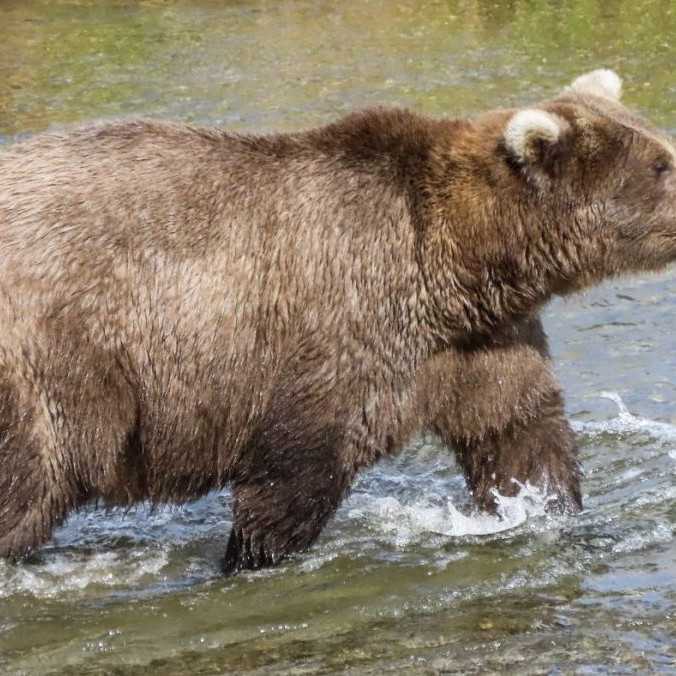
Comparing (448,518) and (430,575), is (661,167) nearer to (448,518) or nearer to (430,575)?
(448,518)

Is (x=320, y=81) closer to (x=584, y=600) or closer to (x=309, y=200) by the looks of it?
(x=309, y=200)

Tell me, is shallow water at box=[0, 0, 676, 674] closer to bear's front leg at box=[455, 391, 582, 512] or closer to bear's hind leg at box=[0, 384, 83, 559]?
bear's front leg at box=[455, 391, 582, 512]

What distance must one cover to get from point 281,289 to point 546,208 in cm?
134

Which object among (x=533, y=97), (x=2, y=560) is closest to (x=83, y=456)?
(x=2, y=560)

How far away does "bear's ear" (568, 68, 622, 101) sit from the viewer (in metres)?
8.12

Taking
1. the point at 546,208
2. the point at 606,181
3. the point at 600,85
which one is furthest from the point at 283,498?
the point at 600,85

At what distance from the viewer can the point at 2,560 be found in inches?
297

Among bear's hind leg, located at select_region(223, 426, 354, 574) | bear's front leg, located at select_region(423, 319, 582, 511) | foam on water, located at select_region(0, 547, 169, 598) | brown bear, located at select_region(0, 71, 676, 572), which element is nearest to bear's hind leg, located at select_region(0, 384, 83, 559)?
brown bear, located at select_region(0, 71, 676, 572)

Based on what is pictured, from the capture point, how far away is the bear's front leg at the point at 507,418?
25.4ft

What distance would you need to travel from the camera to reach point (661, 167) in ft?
25.3

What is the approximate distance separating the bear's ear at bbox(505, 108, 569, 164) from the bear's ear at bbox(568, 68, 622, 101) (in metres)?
0.64

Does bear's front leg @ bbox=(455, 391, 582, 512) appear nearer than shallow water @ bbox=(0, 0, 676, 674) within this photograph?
No

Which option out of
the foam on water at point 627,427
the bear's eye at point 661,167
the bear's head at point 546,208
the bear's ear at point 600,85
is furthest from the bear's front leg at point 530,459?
the bear's ear at point 600,85

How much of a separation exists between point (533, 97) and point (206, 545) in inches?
332
